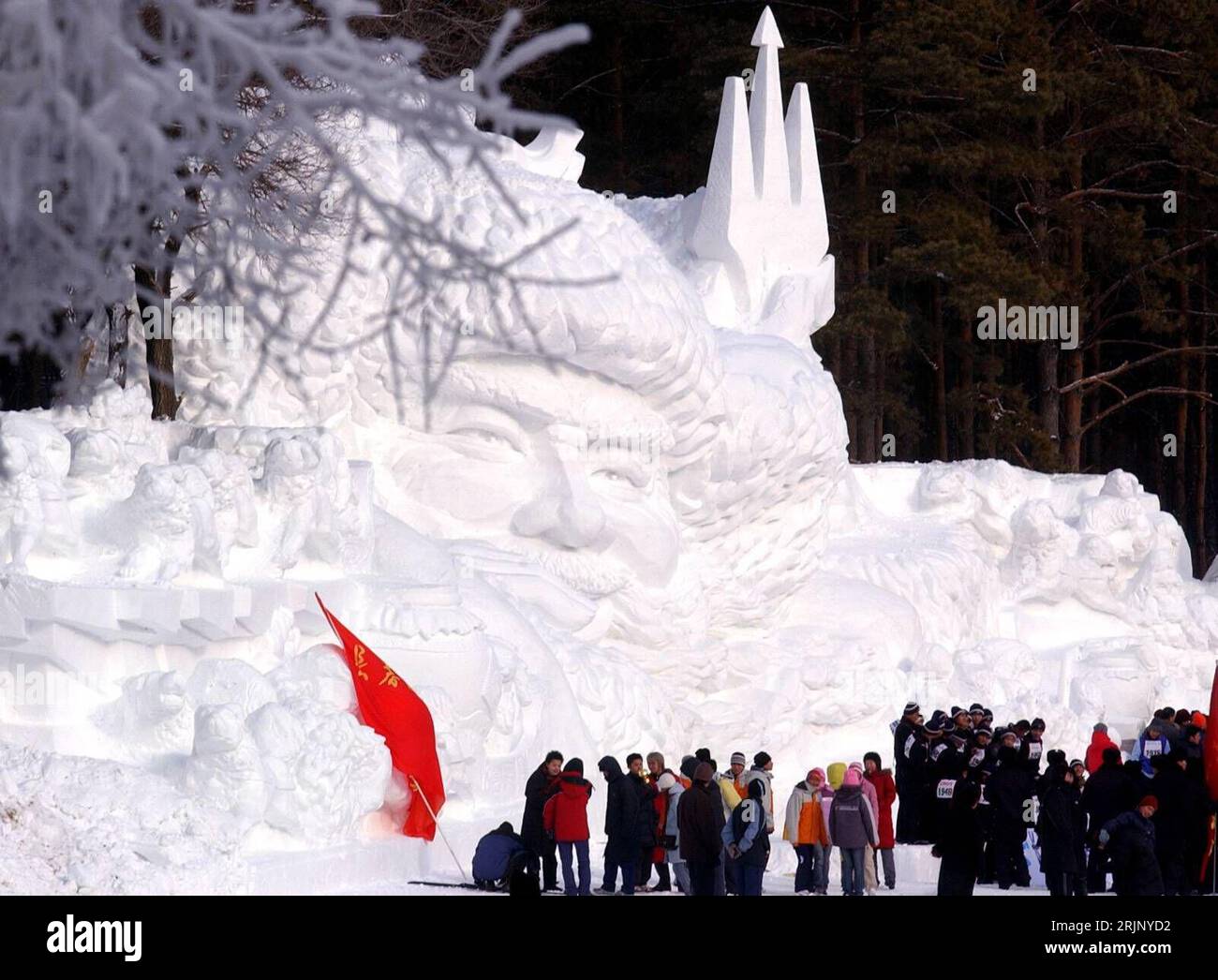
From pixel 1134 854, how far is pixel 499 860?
343cm

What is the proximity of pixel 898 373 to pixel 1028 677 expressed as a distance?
14600 mm

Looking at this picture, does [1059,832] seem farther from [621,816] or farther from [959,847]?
[621,816]

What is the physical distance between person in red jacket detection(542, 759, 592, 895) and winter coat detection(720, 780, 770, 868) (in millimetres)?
804

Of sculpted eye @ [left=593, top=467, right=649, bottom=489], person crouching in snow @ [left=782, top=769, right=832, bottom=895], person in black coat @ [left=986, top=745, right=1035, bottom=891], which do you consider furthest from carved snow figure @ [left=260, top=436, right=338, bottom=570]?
person in black coat @ [left=986, top=745, right=1035, bottom=891]

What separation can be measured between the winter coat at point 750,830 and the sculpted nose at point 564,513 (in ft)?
21.1

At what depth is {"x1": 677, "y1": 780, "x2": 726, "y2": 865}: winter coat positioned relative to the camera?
42.9 ft

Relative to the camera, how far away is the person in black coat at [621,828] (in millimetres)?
13773

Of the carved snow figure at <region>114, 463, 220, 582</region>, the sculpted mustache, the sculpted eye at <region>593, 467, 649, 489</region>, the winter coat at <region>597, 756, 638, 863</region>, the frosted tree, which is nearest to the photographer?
the frosted tree

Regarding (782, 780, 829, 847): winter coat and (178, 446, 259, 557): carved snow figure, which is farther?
(178, 446, 259, 557): carved snow figure

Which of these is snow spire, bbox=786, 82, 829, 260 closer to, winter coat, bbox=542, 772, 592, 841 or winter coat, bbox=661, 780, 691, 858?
winter coat, bbox=661, 780, 691, 858

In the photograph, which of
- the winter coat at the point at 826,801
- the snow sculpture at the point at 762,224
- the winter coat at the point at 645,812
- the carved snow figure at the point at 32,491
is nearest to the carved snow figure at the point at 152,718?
the carved snow figure at the point at 32,491

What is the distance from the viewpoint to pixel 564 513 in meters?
19.9

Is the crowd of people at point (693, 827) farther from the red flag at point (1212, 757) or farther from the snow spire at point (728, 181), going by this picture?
the snow spire at point (728, 181)
